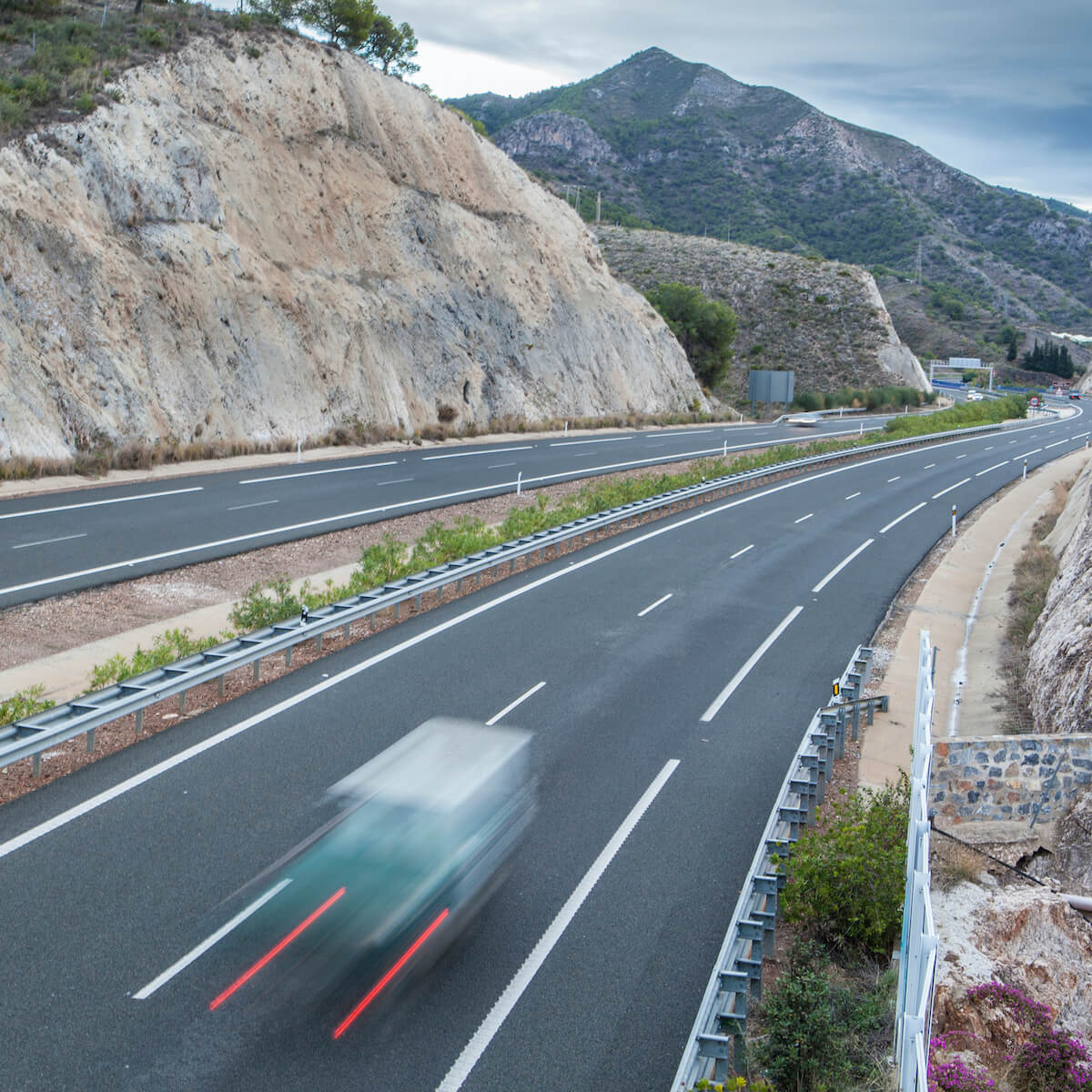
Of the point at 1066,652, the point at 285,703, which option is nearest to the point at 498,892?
the point at 285,703

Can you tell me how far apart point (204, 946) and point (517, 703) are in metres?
5.93

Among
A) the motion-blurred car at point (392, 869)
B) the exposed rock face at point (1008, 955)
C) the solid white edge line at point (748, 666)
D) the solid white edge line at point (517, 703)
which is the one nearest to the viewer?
the motion-blurred car at point (392, 869)

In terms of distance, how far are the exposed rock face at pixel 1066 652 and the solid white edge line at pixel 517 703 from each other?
627 centimetres

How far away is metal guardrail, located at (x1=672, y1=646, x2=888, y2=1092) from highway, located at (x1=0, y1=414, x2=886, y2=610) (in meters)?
12.3

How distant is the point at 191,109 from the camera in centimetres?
4150

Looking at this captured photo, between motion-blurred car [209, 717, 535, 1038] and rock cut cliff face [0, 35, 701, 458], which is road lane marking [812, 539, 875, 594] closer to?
motion-blurred car [209, 717, 535, 1038]

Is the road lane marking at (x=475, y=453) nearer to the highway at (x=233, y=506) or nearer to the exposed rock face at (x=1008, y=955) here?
the highway at (x=233, y=506)

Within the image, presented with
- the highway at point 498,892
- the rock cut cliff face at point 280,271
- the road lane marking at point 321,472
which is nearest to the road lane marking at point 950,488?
the road lane marking at point 321,472

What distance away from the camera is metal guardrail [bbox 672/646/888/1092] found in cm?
637

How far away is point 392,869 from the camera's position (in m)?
8.30

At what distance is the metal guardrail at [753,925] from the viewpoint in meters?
6.37

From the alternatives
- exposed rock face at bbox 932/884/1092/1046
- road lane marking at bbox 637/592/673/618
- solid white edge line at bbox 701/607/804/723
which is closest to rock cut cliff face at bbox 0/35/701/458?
road lane marking at bbox 637/592/673/618

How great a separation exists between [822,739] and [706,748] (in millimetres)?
1294

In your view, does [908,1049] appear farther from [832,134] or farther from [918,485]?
[832,134]
